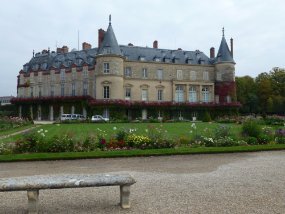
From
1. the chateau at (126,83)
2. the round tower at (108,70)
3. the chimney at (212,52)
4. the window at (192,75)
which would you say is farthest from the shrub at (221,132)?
the chimney at (212,52)

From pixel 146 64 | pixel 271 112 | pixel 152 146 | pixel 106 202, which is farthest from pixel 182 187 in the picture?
pixel 271 112

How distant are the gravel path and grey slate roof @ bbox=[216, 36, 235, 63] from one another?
126 feet

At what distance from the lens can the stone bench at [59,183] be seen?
5.19 metres

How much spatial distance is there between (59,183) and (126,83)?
39.6 meters

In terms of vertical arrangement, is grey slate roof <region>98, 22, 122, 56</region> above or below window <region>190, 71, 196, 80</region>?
above

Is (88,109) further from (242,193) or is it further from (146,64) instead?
(242,193)

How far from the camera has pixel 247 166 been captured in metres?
9.62

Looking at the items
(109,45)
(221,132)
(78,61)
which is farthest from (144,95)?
(221,132)

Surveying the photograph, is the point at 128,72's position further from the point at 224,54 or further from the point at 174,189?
the point at 174,189

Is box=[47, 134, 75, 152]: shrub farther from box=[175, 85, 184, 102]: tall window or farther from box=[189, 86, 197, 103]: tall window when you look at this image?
box=[189, 86, 197, 103]: tall window

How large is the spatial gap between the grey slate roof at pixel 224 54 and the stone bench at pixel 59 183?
44.2 m

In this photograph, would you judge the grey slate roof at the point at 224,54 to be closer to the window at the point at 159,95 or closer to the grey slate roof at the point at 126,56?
the grey slate roof at the point at 126,56

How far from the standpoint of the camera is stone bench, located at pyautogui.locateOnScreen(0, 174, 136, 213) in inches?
204

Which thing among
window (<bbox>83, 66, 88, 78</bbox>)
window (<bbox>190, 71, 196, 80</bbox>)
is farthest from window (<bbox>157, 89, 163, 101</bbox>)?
window (<bbox>83, 66, 88, 78</bbox>)
